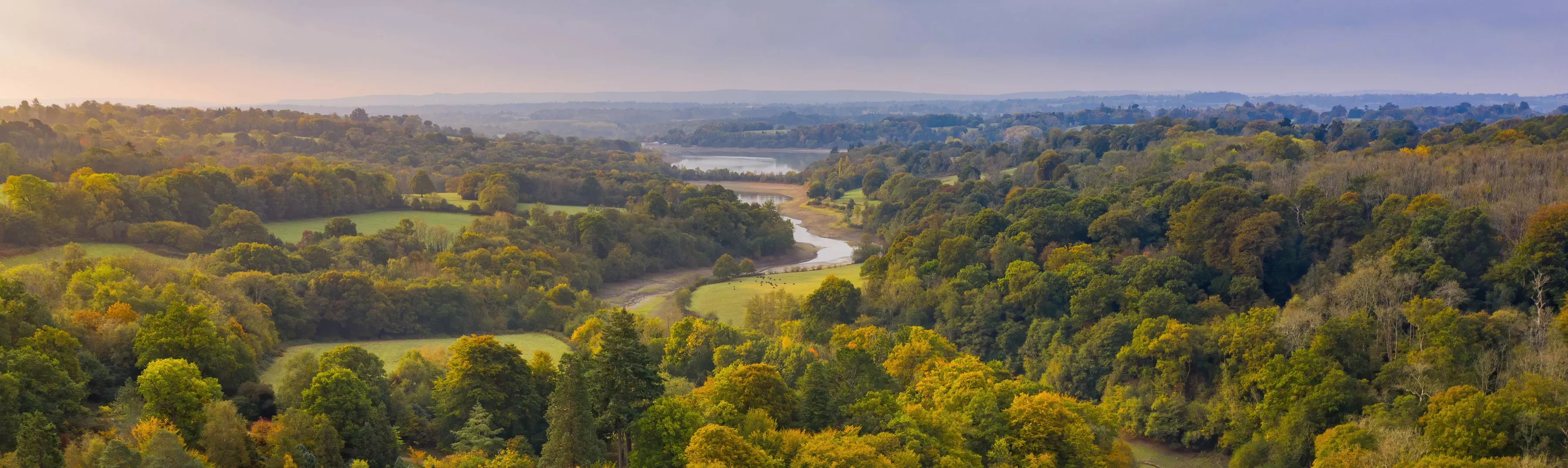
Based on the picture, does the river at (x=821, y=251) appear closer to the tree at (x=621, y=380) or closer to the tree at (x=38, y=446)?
the tree at (x=621, y=380)

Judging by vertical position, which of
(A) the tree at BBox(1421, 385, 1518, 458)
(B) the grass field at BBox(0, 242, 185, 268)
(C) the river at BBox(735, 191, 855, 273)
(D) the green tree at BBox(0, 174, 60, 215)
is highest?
(D) the green tree at BBox(0, 174, 60, 215)

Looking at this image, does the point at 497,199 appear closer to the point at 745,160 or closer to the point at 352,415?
the point at 352,415

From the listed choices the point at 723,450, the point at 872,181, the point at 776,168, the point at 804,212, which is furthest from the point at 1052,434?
the point at 776,168

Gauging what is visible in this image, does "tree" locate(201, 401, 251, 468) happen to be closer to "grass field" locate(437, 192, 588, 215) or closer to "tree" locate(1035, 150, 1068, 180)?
"grass field" locate(437, 192, 588, 215)

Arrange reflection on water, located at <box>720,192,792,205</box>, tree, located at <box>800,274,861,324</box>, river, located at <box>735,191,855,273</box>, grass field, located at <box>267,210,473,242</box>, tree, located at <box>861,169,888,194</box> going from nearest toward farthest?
tree, located at <box>800,274,861,324</box> → grass field, located at <box>267,210,473,242</box> → river, located at <box>735,191,855,273</box> → tree, located at <box>861,169,888,194</box> → reflection on water, located at <box>720,192,792,205</box>

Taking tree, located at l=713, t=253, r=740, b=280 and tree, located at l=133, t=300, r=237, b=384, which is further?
tree, located at l=713, t=253, r=740, b=280

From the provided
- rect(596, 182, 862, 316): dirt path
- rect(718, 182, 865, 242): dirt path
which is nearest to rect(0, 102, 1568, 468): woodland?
rect(596, 182, 862, 316): dirt path
